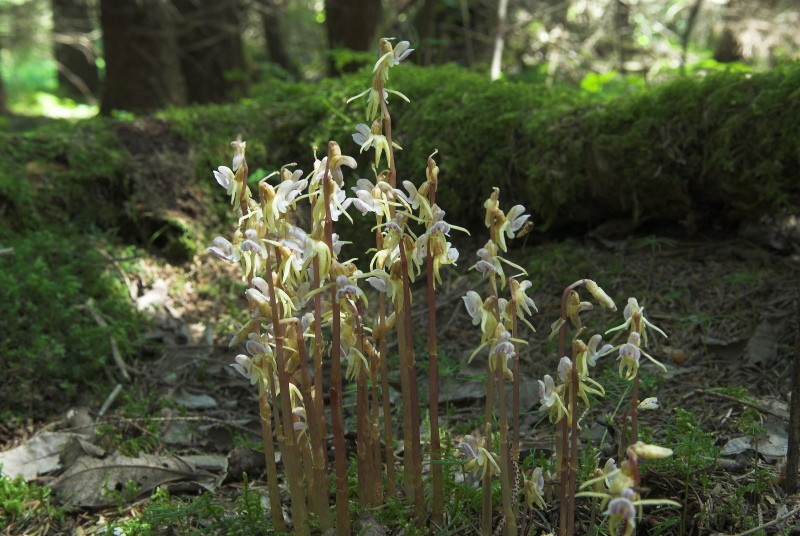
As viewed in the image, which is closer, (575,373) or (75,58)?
(575,373)

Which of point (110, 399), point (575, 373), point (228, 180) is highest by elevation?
point (228, 180)

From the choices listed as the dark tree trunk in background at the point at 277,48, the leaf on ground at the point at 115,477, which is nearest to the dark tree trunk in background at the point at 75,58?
the dark tree trunk in background at the point at 277,48

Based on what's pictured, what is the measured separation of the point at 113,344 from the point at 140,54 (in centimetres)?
544

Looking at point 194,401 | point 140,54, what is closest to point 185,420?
point 194,401

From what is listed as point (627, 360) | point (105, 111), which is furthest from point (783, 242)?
point (105, 111)

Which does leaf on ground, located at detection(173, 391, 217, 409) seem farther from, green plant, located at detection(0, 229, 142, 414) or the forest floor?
green plant, located at detection(0, 229, 142, 414)

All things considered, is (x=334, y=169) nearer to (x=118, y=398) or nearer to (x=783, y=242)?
(x=118, y=398)

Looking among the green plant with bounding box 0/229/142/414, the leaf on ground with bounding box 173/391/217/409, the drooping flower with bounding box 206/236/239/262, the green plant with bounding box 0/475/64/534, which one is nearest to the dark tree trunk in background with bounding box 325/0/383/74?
the green plant with bounding box 0/229/142/414

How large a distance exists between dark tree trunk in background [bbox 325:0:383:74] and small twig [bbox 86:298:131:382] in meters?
4.71

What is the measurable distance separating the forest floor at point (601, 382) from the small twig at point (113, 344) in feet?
0.22

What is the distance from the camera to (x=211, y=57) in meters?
9.45

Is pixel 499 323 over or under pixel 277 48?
under

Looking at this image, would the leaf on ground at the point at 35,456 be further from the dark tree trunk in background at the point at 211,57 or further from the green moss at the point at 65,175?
the dark tree trunk in background at the point at 211,57

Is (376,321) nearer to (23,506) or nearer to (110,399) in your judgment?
(23,506)
